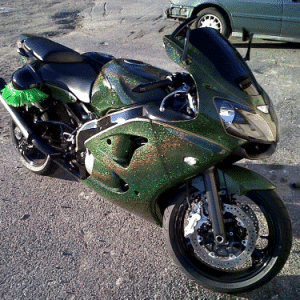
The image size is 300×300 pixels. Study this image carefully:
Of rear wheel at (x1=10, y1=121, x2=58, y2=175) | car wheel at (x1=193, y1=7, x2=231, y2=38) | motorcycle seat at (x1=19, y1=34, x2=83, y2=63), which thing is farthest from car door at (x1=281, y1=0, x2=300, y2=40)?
rear wheel at (x1=10, y1=121, x2=58, y2=175)

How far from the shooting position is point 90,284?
2512 millimetres

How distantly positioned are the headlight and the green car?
176 inches

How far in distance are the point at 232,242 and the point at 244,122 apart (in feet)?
2.76

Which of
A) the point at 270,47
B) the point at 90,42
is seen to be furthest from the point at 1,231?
the point at 270,47

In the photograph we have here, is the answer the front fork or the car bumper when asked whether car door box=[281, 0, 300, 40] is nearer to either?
the car bumper

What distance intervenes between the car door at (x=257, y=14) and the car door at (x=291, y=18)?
0.27ft

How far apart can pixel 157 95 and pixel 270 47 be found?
213 inches

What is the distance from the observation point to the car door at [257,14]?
21.0 ft

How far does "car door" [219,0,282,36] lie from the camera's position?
6387 millimetres

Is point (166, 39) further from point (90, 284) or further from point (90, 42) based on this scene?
point (90, 42)

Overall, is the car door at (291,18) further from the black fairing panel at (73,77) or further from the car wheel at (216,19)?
the black fairing panel at (73,77)

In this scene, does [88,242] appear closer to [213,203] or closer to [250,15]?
[213,203]

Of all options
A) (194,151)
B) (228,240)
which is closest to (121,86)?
(194,151)

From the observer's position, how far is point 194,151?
209 centimetres
